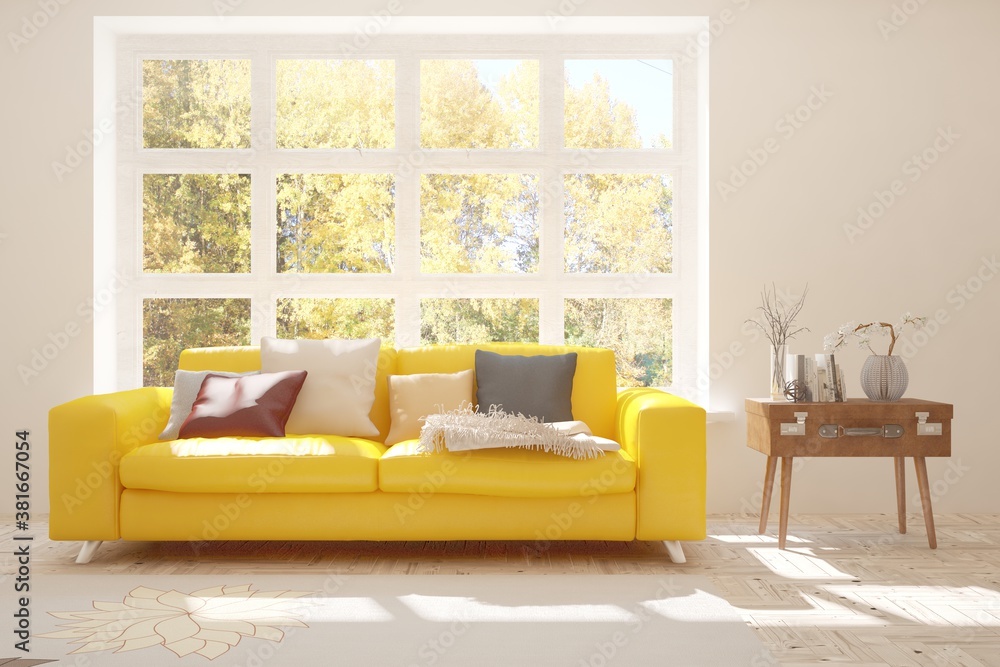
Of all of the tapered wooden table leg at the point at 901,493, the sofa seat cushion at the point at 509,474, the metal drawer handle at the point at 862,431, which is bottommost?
the tapered wooden table leg at the point at 901,493

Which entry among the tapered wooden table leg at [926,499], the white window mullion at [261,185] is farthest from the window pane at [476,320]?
the tapered wooden table leg at [926,499]

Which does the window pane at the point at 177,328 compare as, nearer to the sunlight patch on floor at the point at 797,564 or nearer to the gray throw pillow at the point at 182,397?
the gray throw pillow at the point at 182,397

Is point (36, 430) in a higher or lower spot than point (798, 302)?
lower

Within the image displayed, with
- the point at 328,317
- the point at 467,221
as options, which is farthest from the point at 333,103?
the point at 328,317

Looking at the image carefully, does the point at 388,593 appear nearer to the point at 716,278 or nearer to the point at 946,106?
the point at 716,278

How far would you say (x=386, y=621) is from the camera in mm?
2732

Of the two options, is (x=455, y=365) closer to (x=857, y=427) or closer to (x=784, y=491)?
(x=784, y=491)

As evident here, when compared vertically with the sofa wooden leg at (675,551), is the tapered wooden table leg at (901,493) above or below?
above

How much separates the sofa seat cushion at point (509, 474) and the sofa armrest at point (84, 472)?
1112mm

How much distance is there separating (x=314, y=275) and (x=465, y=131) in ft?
3.95

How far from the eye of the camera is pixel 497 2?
4.54m

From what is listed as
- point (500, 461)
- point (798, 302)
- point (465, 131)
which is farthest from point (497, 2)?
point (500, 461)

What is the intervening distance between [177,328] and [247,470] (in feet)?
5.77

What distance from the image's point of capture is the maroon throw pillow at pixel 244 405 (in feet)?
12.0
